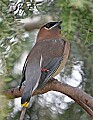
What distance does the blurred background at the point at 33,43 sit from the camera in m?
0.72

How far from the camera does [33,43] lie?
36.8 inches

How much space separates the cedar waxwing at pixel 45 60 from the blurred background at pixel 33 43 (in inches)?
1.8

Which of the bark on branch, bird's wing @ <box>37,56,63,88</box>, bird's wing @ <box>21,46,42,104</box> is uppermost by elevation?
the bark on branch

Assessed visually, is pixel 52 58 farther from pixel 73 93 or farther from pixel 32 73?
pixel 73 93

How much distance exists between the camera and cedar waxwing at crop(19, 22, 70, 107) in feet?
5.01

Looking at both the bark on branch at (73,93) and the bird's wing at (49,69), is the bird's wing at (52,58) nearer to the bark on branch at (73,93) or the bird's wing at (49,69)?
the bird's wing at (49,69)

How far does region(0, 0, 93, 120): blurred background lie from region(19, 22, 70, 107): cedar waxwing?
5 cm

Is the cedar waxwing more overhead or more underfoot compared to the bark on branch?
more underfoot

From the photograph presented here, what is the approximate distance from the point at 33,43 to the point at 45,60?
2.39 feet

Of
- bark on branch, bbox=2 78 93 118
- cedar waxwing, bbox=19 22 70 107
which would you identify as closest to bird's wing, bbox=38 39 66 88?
cedar waxwing, bbox=19 22 70 107

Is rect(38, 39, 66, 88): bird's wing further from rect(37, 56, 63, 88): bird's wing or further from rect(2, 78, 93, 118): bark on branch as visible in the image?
rect(2, 78, 93, 118): bark on branch

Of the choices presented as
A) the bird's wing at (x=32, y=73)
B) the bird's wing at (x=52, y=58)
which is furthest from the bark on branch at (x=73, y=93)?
the bird's wing at (x=52, y=58)

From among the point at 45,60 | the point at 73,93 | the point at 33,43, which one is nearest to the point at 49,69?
the point at 45,60

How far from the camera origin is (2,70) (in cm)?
76
